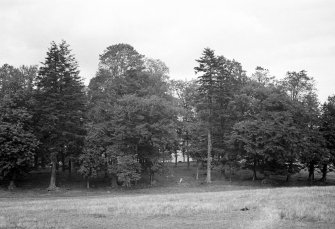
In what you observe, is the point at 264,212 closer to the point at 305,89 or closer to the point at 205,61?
the point at 205,61

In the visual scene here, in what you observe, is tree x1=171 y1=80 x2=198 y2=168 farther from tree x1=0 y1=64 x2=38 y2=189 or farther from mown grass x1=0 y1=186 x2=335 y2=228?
mown grass x1=0 y1=186 x2=335 y2=228

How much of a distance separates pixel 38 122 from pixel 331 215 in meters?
43.5

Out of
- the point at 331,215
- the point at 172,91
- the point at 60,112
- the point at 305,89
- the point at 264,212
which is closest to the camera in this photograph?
the point at 331,215

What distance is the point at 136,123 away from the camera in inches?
2148

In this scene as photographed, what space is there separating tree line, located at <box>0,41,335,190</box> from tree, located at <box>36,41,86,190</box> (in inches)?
5.7

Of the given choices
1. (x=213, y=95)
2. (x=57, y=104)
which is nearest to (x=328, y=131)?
(x=213, y=95)

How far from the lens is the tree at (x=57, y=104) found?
169ft

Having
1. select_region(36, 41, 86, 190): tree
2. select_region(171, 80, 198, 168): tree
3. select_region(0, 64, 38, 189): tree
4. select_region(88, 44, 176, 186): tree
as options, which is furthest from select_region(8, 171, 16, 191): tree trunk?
select_region(171, 80, 198, 168): tree

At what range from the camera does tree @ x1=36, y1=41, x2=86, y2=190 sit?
169 feet

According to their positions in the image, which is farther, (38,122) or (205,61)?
(205,61)

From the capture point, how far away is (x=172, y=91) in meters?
76.9

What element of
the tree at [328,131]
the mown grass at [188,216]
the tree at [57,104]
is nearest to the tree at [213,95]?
the tree at [328,131]

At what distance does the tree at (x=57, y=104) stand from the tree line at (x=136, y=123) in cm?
15

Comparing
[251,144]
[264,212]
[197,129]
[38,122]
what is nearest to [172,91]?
[197,129]
